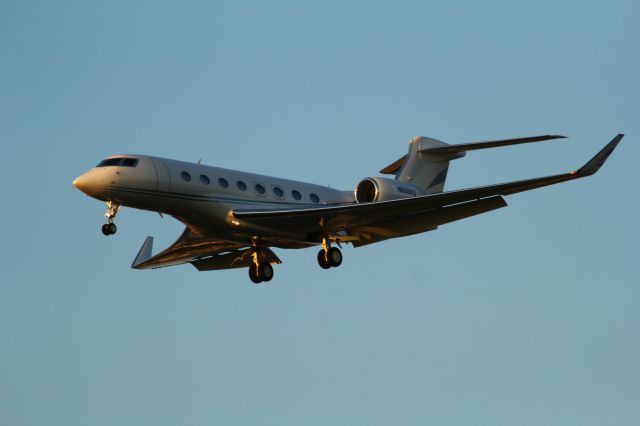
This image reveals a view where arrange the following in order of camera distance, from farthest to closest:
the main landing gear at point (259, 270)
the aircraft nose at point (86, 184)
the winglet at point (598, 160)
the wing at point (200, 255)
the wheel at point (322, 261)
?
the wing at point (200, 255), the main landing gear at point (259, 270), the wheel at point (322, 261), the aircraft nose at point (86, 184), the winglet at point (598, 160)

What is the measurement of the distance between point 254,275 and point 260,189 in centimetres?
272

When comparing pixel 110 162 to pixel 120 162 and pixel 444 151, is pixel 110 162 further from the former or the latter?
pixel 444 151

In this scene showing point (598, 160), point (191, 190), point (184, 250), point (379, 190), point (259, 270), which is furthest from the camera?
point (184, 250)

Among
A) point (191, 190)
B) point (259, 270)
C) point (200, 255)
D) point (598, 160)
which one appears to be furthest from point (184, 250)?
point (598, 160)

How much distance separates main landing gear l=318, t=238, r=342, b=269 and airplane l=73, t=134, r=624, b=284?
3 cm

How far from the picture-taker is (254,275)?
105ft

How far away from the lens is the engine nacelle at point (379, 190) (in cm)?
3153

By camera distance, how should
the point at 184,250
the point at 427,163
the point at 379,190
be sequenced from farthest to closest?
the point at 427,163 → the point at 184,250 → the point at 379,190

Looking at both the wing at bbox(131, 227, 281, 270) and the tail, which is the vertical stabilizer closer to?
the tail

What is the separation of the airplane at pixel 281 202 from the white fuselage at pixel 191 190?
0.08ft

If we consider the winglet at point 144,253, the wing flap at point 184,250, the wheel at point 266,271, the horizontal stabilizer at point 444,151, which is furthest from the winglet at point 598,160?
the winglet at point 144,253

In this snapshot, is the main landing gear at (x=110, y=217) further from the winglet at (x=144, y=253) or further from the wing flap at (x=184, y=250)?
the winglet at (x=144, y=253)

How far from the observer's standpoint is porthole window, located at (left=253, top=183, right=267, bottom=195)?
30.4 m

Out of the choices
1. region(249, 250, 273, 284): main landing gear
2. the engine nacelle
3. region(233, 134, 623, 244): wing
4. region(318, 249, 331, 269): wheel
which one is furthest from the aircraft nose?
the engine nacelle
